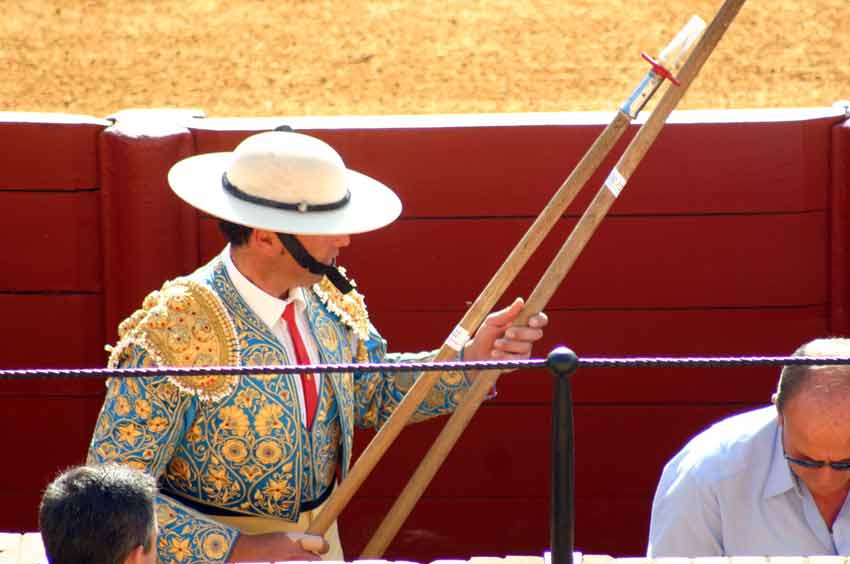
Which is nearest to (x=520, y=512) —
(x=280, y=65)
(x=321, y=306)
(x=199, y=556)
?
(x=321, y=306)

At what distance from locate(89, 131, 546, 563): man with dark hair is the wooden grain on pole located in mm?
69

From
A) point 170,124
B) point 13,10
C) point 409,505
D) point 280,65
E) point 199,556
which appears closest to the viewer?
point 199,556

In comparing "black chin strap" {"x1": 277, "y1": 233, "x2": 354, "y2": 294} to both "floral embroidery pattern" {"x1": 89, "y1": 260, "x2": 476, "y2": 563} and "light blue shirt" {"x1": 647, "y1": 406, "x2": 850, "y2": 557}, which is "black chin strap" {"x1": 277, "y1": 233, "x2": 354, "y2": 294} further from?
"light blue shirt" {"x1": 647, "y1": 406, "x2": 850, "y2": 557}

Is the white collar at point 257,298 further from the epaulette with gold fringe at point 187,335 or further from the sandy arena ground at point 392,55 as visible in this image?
the sandy arena ground at point 392,55

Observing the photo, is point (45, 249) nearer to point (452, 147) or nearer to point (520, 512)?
point (452, 147)

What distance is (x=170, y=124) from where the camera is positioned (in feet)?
13.6

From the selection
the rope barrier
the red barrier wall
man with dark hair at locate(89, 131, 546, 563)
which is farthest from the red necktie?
the red barrier wall

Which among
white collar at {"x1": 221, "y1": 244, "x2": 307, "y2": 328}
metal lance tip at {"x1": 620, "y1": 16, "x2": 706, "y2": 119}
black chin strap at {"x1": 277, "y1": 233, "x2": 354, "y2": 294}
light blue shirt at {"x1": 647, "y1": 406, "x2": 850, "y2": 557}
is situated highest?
metal lance tip at {"x1": 620, "y1": 16, "x2": 706, "y2": 119}

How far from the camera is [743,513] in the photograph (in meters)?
2.84

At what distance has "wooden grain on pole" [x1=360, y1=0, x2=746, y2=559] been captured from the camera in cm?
307

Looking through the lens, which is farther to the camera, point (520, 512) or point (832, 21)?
point (832, 21)

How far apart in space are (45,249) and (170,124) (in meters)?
0.49

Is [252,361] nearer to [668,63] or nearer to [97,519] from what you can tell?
[97,519]

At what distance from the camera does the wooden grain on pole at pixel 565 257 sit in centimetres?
307
